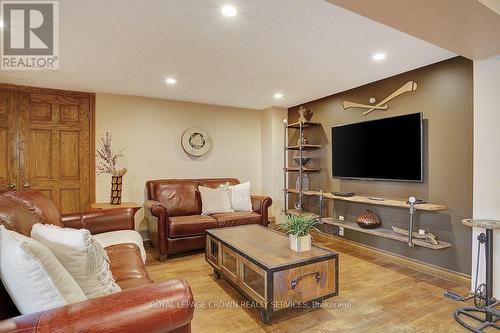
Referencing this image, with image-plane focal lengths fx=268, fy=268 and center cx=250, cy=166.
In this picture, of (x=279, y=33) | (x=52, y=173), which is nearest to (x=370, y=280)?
(x=279, y=33)

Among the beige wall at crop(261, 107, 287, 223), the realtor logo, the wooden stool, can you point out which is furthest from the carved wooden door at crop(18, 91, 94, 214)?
the wooden stool

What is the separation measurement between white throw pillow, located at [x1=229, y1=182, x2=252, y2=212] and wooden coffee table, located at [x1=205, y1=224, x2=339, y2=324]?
1.53 meters

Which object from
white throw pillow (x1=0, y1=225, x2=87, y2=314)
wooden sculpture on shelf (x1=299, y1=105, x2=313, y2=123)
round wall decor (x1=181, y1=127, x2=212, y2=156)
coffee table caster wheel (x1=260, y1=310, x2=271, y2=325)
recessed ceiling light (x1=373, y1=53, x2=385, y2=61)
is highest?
recessed ceiling light (x1=373, y1=53, x2=385, y2=61)

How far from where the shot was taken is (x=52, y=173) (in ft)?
11.9

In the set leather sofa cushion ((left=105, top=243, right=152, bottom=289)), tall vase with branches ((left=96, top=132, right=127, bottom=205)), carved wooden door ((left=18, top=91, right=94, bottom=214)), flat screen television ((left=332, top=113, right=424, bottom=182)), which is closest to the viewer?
leather sofa cushion ((left=105, top=243, right=152, bottom=289))

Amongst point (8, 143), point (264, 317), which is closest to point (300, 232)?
point (264, 317)

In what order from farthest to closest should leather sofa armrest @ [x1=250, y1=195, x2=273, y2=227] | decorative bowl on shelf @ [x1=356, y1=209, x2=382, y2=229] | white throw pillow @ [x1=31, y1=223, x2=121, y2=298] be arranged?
leather sofa armrest @ [x1=250, y1=195, x2=273, y2=227] < decorative bowl on shelf @ [x1=356, y1=209, x2=382, y2=229] < white throw pillow @ [x1=31, y1=223, x2=121, y2=298]

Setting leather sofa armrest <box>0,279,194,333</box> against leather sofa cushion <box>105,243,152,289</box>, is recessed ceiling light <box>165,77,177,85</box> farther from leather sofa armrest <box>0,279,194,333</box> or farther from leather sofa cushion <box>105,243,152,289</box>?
leather sofa armrest <box>0,279,194,333</box>

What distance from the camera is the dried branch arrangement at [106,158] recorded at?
3875 millimetres

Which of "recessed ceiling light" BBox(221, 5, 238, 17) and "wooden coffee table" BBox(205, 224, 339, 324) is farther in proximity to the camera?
"wooden coffee table" BBox(205, 224, 339, 324)

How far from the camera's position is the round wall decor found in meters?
4.46

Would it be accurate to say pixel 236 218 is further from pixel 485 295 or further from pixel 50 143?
pixel 50 143

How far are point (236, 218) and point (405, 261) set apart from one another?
2.11m

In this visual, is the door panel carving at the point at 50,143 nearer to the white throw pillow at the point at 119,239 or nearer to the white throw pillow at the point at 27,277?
the white throw pillow at the point at 119,239
